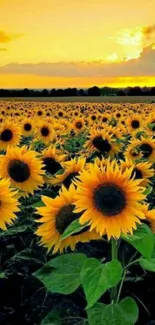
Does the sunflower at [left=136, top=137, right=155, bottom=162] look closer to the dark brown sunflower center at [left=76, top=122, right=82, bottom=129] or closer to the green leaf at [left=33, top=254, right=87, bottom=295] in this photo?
the green leaf at [left=33, top=254, right=87, bottom=295]

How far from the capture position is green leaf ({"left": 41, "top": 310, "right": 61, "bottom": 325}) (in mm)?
2930

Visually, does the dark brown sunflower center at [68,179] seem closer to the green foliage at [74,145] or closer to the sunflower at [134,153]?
the sunflower at [134,153]

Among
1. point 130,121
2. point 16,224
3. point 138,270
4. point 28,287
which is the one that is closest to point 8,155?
point 16,224

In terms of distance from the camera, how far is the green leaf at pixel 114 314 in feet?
8.90

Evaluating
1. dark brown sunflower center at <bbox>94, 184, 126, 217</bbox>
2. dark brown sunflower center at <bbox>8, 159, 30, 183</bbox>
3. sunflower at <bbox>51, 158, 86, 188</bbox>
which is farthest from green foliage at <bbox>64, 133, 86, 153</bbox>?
dark brown sunflower center at <bbox>94, 184, 126, 217</bbox>

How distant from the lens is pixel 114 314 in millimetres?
2746

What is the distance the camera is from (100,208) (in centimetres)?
283

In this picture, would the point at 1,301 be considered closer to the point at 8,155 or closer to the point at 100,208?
the point at 8,155

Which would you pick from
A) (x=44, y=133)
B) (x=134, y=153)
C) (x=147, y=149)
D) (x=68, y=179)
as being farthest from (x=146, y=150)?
(x=44, y=133)

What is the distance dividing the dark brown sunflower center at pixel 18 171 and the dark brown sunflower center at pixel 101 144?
3.06m

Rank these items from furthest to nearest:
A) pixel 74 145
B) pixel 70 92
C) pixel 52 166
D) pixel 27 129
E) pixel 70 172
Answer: pixel 70 92, pixel 27 129, pixel 74 145, pixel 52 166, pixel 70 172

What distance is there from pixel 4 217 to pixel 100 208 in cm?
93

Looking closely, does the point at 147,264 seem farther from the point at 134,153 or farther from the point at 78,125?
the point at 78,125

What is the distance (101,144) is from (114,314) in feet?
16.3
